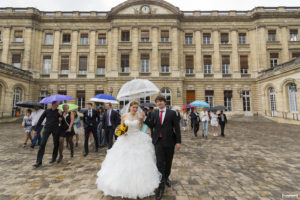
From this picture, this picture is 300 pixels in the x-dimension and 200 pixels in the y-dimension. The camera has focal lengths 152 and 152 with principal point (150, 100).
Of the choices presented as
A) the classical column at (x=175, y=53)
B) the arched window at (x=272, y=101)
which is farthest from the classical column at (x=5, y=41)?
the arched window at (x=272, y=101)

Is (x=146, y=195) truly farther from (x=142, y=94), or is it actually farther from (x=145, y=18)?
(x=145, y=18)

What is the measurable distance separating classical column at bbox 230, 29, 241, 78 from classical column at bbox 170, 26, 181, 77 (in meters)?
7.59

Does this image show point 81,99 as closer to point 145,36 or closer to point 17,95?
point 17,95

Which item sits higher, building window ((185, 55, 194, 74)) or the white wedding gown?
building window ((185, 55, 194, 74))

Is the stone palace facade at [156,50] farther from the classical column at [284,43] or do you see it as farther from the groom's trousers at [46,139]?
the groom's trousers at [46,139]

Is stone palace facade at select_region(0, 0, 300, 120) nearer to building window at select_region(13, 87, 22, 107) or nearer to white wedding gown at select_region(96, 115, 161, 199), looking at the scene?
building window at select_region(13, 87, 22, 107)

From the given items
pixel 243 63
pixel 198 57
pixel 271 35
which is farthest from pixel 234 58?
pixel 271 35

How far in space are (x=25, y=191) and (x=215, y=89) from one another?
68.9 ft

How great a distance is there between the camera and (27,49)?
20203 mm

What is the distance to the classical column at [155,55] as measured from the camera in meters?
19.9

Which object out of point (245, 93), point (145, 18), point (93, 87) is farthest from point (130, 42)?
point (245, 93)

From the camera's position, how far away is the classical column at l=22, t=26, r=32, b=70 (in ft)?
65.9

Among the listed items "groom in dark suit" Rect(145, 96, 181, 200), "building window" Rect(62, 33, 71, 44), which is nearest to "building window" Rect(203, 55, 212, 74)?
"building window" Rect(62, 33, 71, 44)

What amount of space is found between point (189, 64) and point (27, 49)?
21.8 metres
